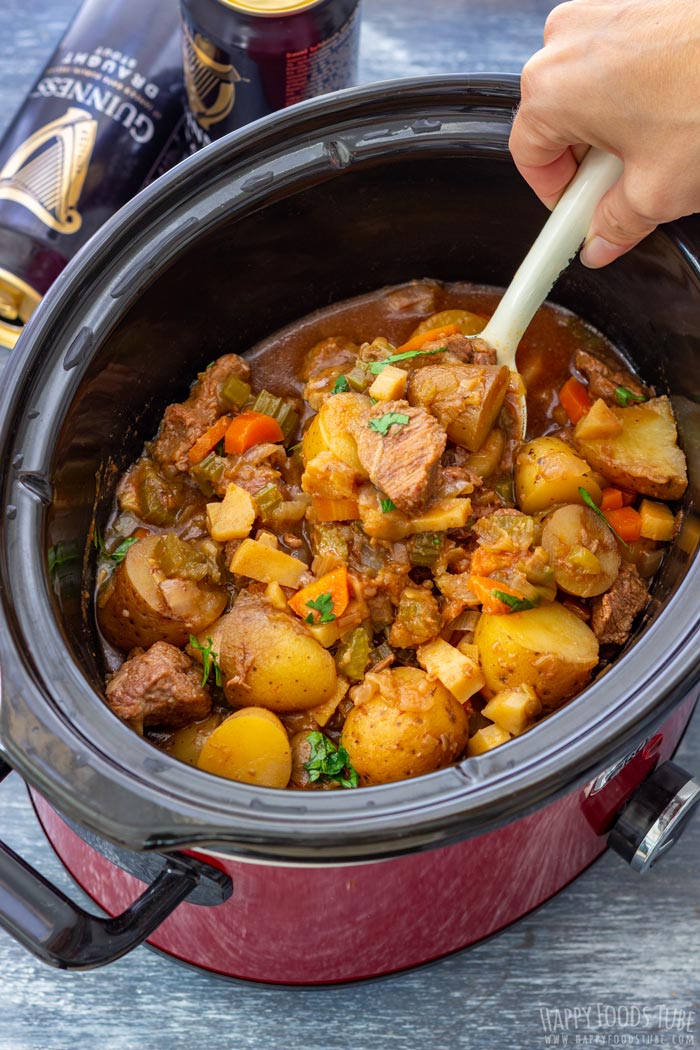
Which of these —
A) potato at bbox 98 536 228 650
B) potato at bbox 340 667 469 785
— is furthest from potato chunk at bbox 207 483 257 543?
potato at bbox 340 667 469 785

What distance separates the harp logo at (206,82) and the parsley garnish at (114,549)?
119 centimetres

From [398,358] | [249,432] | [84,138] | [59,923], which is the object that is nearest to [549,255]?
[398,358]

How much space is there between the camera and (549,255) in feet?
7.26

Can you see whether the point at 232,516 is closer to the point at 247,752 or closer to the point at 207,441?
the point at 207,441

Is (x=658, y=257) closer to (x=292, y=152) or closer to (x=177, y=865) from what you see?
(x=292, y=152)

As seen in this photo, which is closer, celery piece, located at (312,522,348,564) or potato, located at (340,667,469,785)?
potato, located at (340,667,469,785)

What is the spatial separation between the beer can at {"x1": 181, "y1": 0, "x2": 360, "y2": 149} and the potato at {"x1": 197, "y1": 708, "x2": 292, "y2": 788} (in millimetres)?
1610

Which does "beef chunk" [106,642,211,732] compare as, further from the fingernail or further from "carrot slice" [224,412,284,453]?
the fingernail

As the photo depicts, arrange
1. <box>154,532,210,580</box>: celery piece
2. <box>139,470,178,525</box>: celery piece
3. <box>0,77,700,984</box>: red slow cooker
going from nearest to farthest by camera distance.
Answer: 1. <box>0,77,700,984</box>: red slow cooker
2. <box>154,532,210,580</box>: celery piece
3. <box>139,470,178,525</box>: celery piece

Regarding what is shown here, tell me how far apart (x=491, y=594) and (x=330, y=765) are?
1.47 ft

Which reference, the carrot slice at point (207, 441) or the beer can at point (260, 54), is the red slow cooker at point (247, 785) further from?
the beer can at point (260, 54)

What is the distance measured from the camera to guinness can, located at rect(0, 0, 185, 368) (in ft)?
9.45

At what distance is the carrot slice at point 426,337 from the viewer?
251 cm

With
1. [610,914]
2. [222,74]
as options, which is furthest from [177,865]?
[222,74]
